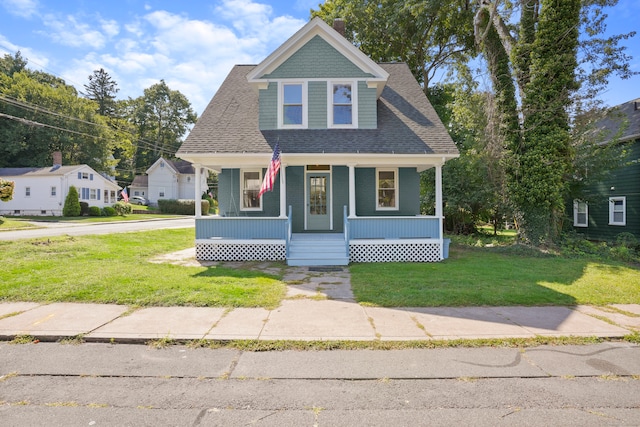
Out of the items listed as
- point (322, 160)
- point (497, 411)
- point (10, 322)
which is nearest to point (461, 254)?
point (322, 160)

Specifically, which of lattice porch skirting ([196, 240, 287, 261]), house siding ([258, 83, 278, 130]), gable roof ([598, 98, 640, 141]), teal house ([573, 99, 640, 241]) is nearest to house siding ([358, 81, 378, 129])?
house siding ([258, 83, 278, 130])

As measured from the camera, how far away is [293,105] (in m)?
12.3

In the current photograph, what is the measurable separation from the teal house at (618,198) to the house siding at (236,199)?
1357cm

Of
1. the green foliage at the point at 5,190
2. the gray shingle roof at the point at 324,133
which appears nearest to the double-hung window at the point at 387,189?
the gray shingle roof at the point at 324,133

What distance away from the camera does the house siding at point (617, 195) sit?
54.3 feet

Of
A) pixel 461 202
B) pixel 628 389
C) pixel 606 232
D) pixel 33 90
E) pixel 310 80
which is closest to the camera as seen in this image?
pixel 628 389

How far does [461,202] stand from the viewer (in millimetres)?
16266

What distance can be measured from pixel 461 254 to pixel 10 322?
1193cm

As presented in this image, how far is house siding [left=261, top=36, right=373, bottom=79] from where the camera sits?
39.9 feet

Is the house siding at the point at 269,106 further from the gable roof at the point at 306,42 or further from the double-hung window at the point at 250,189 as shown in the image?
the double-hung window at the point at 250,189

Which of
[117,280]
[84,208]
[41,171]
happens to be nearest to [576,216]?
[117,280]

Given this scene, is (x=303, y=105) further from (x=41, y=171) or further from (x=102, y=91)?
(x=102, y=91)

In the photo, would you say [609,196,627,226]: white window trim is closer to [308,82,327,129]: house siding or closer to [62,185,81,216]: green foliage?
[308,82,327,129]: house siding

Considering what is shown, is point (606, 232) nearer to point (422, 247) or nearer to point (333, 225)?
point (422, 247)
